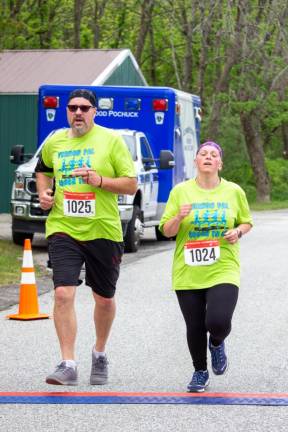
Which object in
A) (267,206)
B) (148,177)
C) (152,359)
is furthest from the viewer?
(267,206)

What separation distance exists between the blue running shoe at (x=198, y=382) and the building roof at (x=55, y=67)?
2459 centimetres

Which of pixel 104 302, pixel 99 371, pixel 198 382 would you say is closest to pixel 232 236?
pixel 198 382

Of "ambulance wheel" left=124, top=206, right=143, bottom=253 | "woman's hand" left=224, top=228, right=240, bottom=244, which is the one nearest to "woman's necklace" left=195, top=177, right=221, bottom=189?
"woman's hand" left=224, top=228, right=240, bottom=244

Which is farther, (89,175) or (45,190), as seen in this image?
(45,190)

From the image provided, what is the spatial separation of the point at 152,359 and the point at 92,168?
6.60 ft

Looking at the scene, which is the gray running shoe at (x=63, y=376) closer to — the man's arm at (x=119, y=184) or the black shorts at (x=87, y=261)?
the black shorts at (x=87, y=261)

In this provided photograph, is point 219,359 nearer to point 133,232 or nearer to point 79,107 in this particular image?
point 79,107

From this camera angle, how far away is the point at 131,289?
49.9 ft

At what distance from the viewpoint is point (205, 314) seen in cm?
812

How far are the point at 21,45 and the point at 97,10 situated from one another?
16.0 ft

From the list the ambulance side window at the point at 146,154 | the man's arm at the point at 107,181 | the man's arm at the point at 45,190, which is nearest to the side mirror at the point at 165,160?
the ambulance side window at the point at 146,154

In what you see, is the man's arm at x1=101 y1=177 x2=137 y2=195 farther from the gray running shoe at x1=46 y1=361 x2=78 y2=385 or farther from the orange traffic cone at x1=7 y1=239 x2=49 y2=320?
the orange traffic cone at x1=7 y1=239 x2=49 y2=320

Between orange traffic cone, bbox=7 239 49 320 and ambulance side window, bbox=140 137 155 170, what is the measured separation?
9412mm

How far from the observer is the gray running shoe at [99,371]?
8.47m
